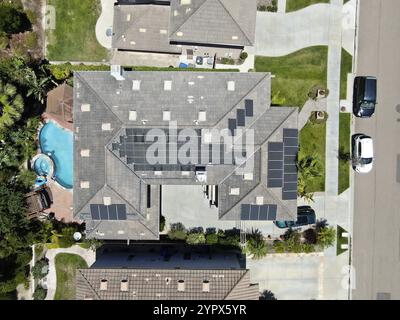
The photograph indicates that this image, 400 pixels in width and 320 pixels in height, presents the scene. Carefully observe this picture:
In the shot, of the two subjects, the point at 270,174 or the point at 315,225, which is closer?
the point at 270,174

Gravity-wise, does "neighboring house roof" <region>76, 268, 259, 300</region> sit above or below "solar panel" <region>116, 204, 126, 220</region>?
below

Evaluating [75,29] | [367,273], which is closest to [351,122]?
[367,273]

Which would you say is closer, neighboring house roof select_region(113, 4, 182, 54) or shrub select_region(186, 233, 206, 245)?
neighboring house roof select_region(113, 4, 182, 54)

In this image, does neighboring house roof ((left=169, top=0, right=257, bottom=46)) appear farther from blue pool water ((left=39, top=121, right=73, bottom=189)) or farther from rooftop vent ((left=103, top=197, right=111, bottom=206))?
rooftop vent ((left=103, top=197, right=111, bottom=206))

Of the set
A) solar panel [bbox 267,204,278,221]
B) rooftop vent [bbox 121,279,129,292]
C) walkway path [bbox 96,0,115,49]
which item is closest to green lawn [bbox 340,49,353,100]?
solar panel [bbox 267,204,278,221]

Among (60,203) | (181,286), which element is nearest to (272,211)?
(181,286)

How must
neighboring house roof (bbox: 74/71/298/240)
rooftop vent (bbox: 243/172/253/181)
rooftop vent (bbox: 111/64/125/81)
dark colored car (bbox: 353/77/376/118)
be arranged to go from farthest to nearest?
dark colored car (bbox: 353/77/376/118) < rooftop vent (bbox: 243/172/253/181) < neighboring house roof (bbox: 74/71/298/240) < rooftop vent (bbox: 111/64/125/81)

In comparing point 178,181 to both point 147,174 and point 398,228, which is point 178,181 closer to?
point 147,174
